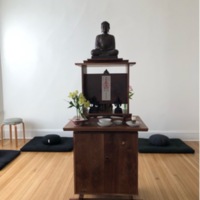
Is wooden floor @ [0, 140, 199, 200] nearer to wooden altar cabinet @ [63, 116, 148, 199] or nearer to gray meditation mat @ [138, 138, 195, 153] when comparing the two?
gray meditation mat @ [138, 138, 195, 153]

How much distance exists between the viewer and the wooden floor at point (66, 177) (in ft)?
7.32

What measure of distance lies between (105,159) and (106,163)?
0.13 feet

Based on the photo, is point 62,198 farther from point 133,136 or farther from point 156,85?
point 156,85

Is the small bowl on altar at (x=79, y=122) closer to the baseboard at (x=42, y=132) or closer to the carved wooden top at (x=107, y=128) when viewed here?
the carved wooden top at (x=107, y=128)

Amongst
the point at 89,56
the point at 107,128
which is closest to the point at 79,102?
the point at 107,128

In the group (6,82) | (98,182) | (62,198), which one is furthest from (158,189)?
(6,82)

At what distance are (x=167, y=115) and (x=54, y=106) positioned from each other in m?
2.06

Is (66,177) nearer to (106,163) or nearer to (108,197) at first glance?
(108,197)

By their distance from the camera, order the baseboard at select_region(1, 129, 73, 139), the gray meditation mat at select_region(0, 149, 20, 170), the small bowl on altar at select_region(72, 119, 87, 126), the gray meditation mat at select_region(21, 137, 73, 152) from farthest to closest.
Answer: the baseboard at select_region(1, 129, 73, 139)
the gray meditation mat at select_region(21, 137, 73, 152)
the gray meditation mat at select_region(0, 149, 20, 170)
the small bowl on altar at select_region(72, 119, 87, 126)

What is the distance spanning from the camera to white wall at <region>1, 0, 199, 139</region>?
386cm

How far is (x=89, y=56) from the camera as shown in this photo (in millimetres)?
3988

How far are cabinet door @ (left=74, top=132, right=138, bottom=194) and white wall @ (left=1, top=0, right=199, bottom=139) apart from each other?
2107mm

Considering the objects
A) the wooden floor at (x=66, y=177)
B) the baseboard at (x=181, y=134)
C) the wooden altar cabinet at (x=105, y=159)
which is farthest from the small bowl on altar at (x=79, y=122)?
the baseboard at (x=181, y=134)

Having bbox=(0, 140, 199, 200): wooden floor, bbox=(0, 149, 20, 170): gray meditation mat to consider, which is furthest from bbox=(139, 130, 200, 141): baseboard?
bbox=(0, 149, 20, 170): gray meditation mat
